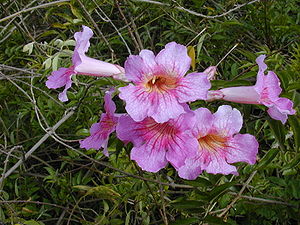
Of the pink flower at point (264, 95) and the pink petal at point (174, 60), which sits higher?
the pink petal at point (174, 60)

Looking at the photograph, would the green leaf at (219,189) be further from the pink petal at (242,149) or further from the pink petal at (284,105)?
the pink petal at (284,105)

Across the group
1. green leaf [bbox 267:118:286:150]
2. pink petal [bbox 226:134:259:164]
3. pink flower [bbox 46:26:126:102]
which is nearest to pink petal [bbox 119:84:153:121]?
pink flower [bbox 46:26:126:102]

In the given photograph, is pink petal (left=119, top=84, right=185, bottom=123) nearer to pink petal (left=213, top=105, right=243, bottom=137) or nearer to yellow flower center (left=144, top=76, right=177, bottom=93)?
yellow flower center (left=144, top=76, right=177, bottom=93)

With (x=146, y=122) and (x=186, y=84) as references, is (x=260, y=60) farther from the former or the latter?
(x=146, y=122)

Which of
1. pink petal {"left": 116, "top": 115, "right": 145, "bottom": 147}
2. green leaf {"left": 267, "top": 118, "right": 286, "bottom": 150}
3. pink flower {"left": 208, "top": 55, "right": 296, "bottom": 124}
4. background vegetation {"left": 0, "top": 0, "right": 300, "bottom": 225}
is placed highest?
pink petal {"left": 116, "top": 115, "right": 145, "bottom": 147}

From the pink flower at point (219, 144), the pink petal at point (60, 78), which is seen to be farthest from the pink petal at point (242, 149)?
the pink petal at point (60, 78)

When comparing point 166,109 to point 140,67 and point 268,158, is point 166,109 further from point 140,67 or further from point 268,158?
point 268,158

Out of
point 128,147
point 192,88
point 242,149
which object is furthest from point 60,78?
point 242,149

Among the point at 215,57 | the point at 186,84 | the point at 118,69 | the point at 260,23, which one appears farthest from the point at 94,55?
the point at 186,84
